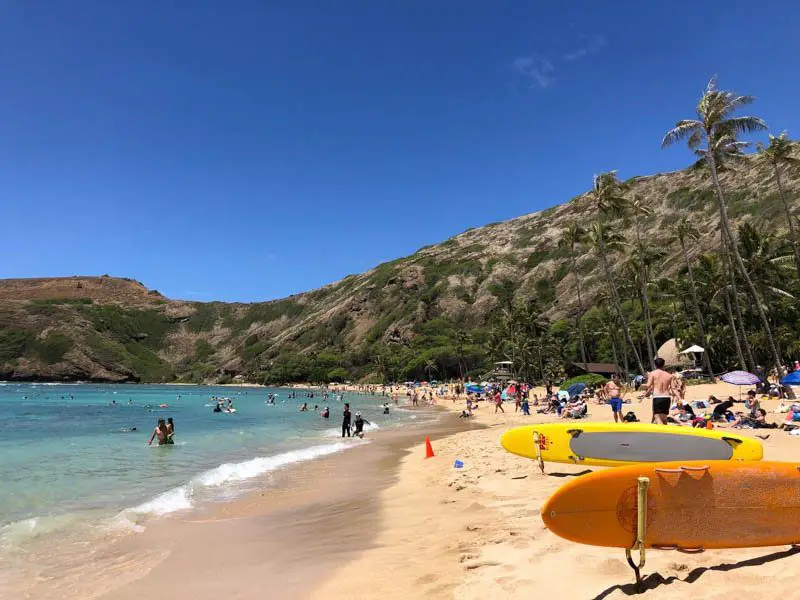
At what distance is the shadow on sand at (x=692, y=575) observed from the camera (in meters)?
3.93

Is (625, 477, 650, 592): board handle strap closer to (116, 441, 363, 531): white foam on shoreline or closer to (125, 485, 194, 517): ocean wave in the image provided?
(116, 441, 363, 531): white foam on shoreline

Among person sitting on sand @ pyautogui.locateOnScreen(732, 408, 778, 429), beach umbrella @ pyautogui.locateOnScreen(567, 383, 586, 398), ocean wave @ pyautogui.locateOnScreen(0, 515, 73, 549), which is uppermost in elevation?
beach umbrella @ pyautogui.locateOnScreen(567, 383, 586, 398)

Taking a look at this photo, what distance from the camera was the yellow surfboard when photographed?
23.5 feet

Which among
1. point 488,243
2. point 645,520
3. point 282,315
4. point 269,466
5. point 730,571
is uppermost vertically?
A: point 488,243

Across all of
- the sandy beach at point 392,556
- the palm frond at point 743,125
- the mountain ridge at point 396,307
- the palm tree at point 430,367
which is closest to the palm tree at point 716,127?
the palm frond at point 743,125

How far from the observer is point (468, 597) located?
4.61 meters

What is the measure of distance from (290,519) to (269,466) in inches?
269

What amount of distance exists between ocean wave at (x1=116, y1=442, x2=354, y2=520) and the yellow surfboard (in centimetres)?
731

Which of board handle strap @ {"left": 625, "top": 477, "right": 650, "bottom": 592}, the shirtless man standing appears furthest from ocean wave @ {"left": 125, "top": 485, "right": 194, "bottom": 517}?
the shirtless man standing

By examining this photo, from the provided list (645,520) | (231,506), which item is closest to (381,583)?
(645,520)

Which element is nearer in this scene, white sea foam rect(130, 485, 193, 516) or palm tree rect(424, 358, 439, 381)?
white sea foam rect(130, 485, 193, 516)

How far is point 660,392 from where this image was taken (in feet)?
32.5

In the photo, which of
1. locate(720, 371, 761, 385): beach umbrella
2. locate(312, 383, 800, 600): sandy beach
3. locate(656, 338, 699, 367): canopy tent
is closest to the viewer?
locate(312, 383, 800, 600): sandy beach

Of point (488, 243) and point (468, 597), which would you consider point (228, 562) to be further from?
point (488, 243)
